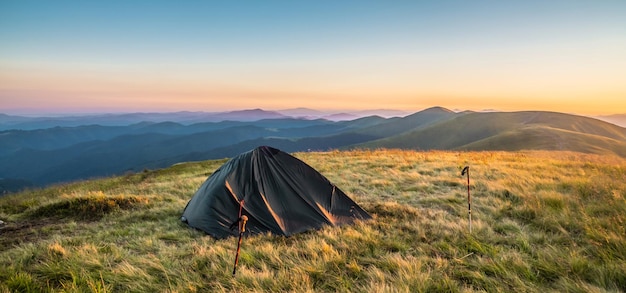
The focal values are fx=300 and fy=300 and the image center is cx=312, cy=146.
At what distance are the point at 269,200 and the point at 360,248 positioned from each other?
2.74 m

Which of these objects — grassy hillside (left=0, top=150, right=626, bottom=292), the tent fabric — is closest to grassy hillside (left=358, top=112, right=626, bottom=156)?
grassy hillside (left=0, top=150, right=626, bottom=292)

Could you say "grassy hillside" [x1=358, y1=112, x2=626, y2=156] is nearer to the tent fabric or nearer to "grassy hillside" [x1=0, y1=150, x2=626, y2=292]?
"grassy hillside" [x1=0, y1=150, x2=626, y2=292]

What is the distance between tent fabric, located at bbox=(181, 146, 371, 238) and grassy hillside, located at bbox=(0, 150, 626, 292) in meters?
0.44

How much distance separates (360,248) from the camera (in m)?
5.93

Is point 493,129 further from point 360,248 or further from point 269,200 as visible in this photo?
point 360,248

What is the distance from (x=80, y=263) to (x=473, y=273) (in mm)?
6434

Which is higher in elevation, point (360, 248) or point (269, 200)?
point (269, 200)

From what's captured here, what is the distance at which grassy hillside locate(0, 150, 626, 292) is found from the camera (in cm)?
444

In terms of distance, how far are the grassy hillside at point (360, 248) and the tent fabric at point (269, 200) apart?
439mm

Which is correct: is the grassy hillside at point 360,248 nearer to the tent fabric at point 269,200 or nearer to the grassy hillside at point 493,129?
the tent fabric at point 269,200

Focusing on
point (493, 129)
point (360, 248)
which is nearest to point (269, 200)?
point (360, 248)

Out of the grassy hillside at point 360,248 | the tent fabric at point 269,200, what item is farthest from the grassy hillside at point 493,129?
the tent fabric at point 269,200

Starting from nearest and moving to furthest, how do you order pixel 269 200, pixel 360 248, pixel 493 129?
pixel 360 248, pixel 269 200, pixel 493 129

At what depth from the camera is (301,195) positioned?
25.8 ft
